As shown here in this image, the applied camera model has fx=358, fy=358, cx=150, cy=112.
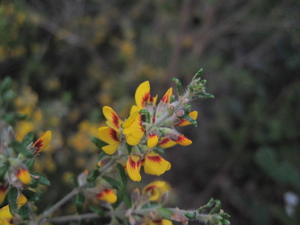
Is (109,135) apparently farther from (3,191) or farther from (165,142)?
(3,191)

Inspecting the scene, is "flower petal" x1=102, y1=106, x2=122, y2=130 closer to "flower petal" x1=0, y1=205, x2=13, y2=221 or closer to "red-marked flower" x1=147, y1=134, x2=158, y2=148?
"red-marked flower" x1=147, y1=134, x2=158, y2=148

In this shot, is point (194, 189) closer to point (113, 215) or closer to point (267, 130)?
point (267, 130)

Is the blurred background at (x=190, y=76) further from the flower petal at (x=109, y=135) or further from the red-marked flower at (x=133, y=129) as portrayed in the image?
the red-marked flower at (x=133, y=129)

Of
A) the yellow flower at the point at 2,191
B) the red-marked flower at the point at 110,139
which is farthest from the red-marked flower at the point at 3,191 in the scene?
the red-marked flower at the point at 110,139

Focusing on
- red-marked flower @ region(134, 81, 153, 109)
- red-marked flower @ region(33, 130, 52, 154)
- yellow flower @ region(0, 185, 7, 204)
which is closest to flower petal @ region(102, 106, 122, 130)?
red-marked flower @ region(134, 81, 153, 109)

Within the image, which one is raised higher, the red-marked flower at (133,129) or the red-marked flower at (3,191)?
the red-marked flower at (133,129)

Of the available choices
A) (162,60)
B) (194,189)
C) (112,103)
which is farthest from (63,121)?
(194,189)
